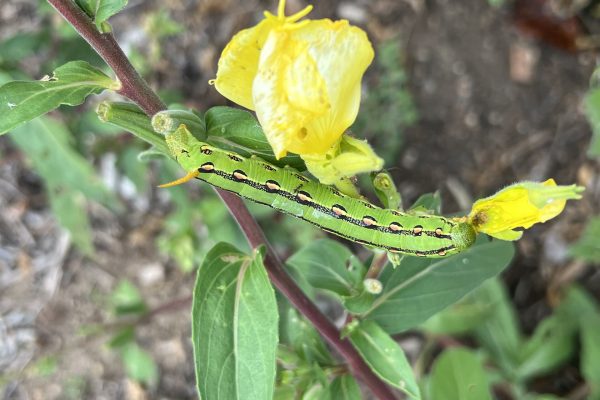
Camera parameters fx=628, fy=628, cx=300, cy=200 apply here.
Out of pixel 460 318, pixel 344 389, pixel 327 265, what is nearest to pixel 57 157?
pixel 327 265

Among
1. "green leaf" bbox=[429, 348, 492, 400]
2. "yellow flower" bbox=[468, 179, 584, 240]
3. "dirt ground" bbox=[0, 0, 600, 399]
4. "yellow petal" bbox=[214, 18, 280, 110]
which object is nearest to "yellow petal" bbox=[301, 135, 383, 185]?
"yellow petal" bbox=[214, 18, 280, 110]

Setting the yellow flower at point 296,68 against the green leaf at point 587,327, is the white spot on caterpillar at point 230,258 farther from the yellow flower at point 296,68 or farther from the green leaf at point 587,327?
the green leaf at point 587,327

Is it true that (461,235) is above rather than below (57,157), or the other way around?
below

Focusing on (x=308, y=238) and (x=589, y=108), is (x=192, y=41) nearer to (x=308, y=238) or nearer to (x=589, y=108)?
(x=308, y=238)

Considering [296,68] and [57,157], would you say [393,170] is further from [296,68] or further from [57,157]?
[296,68]

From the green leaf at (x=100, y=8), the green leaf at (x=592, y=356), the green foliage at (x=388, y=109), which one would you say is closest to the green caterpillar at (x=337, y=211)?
the green leaf at (x=100, y=8)

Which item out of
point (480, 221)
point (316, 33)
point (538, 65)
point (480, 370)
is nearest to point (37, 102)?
point (316, 33)
